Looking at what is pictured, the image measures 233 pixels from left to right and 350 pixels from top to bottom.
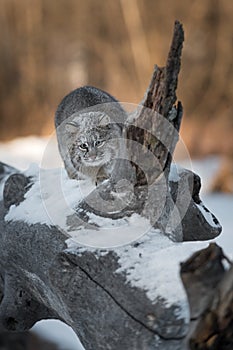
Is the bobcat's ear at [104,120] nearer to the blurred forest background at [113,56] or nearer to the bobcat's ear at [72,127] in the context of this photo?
the bobcat's ear at [72,127]

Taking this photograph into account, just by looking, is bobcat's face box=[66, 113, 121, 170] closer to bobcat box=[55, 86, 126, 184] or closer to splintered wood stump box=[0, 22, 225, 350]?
bobcat box=[55, 86, 126, 184]

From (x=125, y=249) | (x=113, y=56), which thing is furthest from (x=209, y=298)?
(x=113, y=56)

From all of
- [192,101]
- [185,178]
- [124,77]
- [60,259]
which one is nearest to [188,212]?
[185,178]

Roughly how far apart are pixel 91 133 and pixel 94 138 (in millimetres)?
19

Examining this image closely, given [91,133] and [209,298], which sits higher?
[91,133]

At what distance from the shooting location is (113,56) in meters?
6.77

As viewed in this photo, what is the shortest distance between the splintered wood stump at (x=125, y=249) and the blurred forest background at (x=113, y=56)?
408 cm

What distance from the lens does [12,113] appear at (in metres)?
7.09

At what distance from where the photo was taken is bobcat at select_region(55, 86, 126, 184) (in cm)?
191

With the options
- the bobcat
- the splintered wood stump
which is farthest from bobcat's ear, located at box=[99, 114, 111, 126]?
the splintered wood stump

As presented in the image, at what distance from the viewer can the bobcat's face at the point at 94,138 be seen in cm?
191

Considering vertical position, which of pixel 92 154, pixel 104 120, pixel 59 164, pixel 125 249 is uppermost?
pixel 104 120

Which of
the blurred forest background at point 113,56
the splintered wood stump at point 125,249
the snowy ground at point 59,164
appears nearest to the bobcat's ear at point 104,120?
the splintered wood stump at point 125,249

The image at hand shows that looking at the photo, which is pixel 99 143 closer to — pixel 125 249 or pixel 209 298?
pixel 125 249
